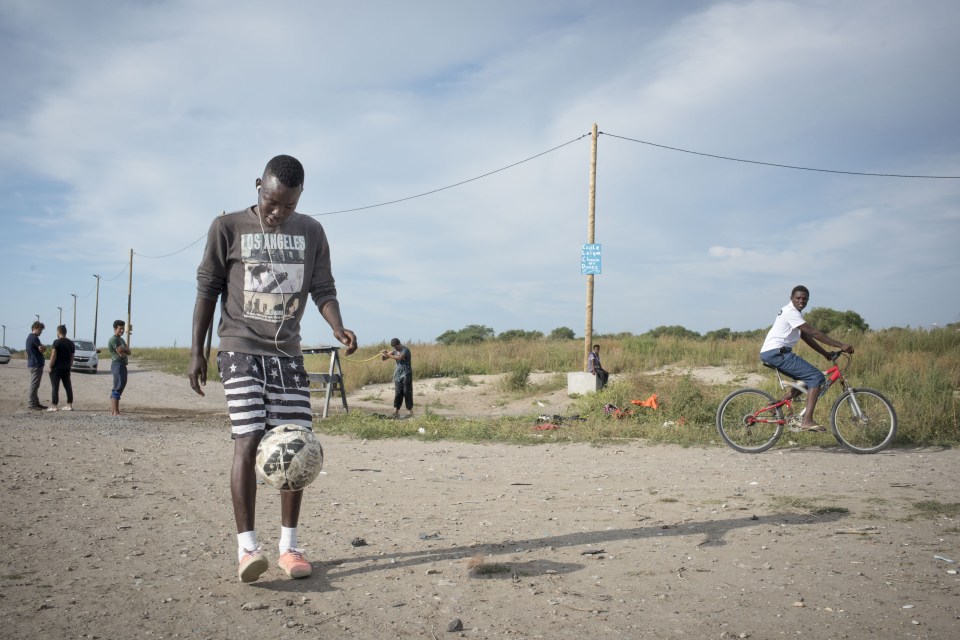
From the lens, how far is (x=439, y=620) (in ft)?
10.6

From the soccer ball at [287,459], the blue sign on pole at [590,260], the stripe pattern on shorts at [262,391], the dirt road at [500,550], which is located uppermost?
the blue sign on pole at [590,260]

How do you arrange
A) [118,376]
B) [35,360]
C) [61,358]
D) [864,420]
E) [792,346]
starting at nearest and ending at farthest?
[792,346]
[864,420]
[118,376]
[61,358]
[35,360]

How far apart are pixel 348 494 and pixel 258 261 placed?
3108 millimetres

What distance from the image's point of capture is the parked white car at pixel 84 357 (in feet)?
99.1

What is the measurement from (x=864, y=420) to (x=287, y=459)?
8036 millimetres

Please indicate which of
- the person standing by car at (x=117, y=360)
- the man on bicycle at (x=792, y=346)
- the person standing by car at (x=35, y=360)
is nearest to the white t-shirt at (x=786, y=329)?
the man on bicycle at (x=792, y=346)

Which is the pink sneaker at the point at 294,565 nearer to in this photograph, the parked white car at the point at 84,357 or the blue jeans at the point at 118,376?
the blue jeans at the point at 118,376

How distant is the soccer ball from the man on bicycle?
6.95 m

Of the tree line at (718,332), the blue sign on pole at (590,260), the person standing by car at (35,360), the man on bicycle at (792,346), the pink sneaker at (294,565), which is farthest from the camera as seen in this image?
the tree line at (718,332)

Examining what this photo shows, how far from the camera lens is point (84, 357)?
30312mm

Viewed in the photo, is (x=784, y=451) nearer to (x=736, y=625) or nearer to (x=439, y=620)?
(x=736, y=625)

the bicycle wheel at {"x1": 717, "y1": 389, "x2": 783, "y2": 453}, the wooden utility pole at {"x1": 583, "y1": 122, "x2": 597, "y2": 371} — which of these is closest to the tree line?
the wooden utility pole at {"x1": 583, "y1": 122, "x2": 597, "y2": 371}

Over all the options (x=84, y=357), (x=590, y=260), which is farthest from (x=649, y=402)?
(x=84, y=357)

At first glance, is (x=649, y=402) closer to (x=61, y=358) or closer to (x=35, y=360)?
(x=61, y=358)
